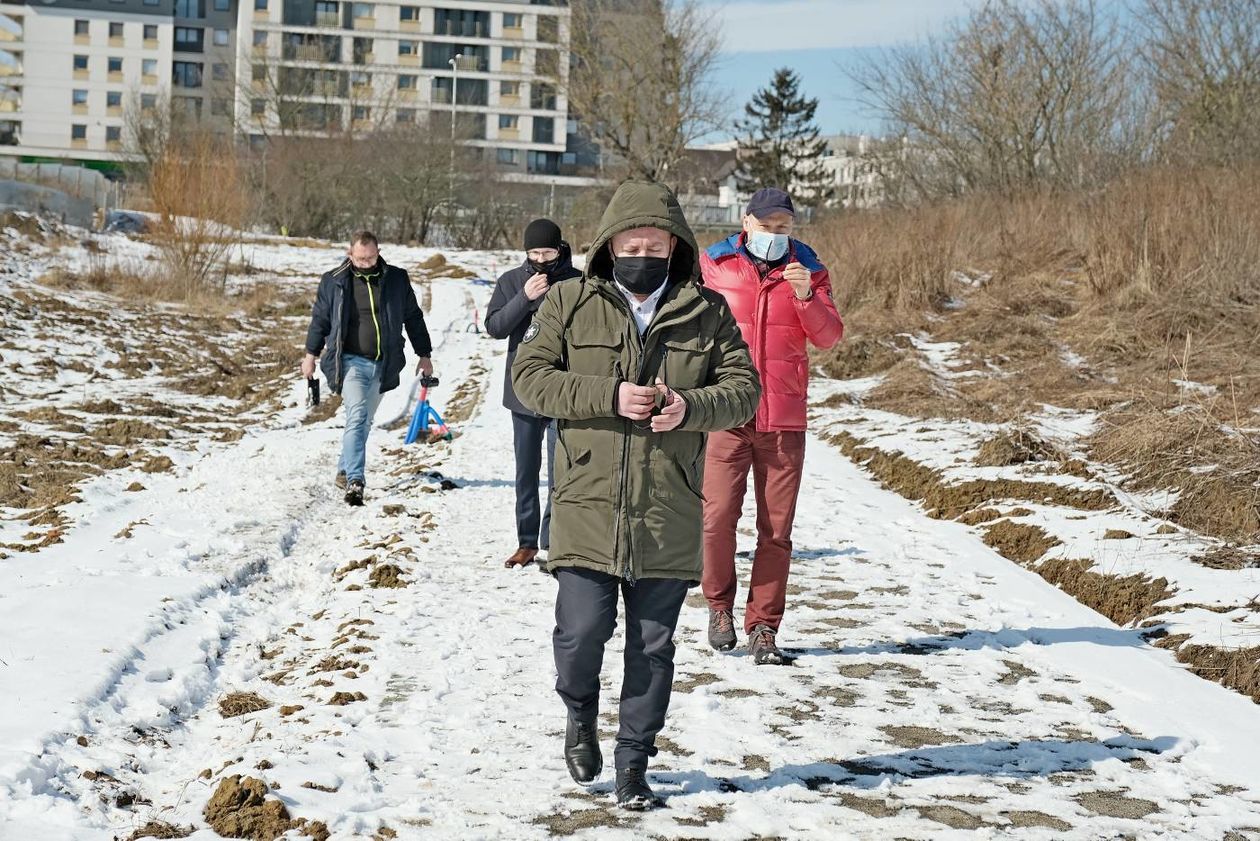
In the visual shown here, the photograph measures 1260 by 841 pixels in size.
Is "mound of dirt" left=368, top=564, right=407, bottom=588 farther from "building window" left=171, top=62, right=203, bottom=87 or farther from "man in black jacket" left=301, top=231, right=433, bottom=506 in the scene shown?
"building window" left=171, top=62, right=203, bottom=87

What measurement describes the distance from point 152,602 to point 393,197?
46.7 meters

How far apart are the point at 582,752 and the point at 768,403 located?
200 cm

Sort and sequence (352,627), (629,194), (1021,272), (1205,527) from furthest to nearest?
(1021,272), (1205,527), (352,627), (629,194)

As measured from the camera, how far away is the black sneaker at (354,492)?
9.60 meters

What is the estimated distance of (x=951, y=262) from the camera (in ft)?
66.0

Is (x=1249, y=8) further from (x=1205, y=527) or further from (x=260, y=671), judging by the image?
(x=260, y=671)

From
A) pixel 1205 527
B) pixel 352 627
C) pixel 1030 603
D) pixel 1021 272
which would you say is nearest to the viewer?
pixel 352 627

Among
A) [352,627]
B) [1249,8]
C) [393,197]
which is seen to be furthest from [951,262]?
[393,197]

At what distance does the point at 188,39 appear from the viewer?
3415 inches

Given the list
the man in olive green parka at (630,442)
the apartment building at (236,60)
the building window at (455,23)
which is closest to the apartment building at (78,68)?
the apartment building at (236,60)

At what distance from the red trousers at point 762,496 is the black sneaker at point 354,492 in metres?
4.36

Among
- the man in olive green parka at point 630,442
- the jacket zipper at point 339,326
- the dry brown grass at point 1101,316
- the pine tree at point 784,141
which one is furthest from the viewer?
the pine tree at point 784,141

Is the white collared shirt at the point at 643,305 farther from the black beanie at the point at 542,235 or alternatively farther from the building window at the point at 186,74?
the building window at the point at 186,74

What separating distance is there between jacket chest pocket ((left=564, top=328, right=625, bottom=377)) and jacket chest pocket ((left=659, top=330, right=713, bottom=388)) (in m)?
0.15
